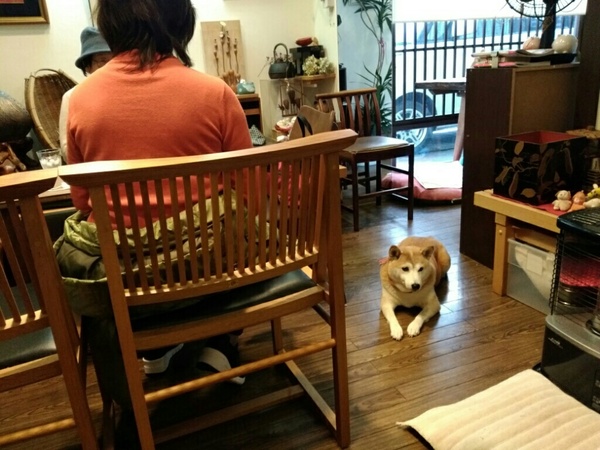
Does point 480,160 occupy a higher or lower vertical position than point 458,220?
higher

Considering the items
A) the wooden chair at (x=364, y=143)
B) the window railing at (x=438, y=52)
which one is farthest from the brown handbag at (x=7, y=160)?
the window railing at (x=438, y=52)

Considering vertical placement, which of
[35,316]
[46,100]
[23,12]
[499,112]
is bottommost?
[35,316]

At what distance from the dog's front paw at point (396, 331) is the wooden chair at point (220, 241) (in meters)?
0.67

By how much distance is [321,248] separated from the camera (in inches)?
51.2

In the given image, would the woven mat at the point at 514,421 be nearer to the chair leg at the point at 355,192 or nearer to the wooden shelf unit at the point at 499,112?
the wooden shelf unit at the point at 499,112

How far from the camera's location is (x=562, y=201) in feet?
6.36

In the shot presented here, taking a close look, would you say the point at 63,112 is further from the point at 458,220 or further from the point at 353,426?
the point at 458,220

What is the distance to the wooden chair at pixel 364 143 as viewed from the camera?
121 inches

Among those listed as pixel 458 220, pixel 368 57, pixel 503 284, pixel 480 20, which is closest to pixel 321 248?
pixel 503 284

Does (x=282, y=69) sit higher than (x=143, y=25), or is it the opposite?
(x=143, y=25)

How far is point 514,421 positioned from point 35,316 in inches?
52.0

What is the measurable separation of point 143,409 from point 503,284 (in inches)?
66.9

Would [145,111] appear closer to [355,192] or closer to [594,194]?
[594,194]

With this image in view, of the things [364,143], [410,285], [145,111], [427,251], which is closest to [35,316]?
[145,111]
